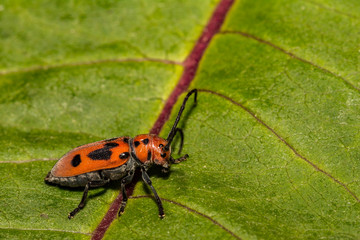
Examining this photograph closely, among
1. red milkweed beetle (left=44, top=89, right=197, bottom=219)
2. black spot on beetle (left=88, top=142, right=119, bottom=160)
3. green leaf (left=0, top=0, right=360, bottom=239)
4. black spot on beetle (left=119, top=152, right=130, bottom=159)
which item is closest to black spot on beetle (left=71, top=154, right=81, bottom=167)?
red milkweed beetle (left=44, top=89, right=197, bottom=219)

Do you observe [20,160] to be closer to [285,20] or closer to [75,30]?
[75,30]

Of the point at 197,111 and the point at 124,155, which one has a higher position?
the point at 197,111

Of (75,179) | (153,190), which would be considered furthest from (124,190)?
(75,179)

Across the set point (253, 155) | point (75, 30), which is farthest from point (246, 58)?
point (75, 30)

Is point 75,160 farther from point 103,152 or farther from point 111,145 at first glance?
point 111,145

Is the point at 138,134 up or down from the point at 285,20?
down

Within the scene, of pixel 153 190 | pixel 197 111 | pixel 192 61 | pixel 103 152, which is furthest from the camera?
pixel 192 61
